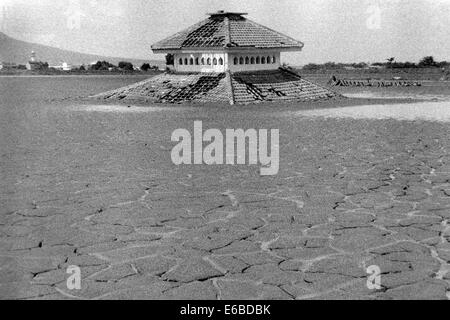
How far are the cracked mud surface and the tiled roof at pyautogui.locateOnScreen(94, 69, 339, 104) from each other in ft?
42.6

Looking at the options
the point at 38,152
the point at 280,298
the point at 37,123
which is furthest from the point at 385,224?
the point at 37,123

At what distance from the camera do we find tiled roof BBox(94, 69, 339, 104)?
26.3 m

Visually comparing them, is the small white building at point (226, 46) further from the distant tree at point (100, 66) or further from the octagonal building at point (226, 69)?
the distant tree at point (100, 66)

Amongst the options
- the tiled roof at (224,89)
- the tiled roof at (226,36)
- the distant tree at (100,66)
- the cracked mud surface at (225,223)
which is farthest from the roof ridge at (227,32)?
the distant tree at (100,66)

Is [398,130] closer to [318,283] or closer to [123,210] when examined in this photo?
[123,210]

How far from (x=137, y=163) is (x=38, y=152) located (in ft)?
8.67

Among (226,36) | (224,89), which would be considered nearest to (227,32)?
(226,36)

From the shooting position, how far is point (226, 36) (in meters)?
28.1

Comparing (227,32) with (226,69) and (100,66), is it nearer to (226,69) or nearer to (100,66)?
(226,69)

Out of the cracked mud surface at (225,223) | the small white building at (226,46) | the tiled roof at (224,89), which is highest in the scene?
the small white building at (226,46)

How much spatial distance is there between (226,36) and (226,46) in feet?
3.79

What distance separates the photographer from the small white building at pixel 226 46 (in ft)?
91.7

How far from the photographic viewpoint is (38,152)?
12.6m

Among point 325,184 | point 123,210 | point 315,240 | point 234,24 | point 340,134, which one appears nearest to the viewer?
point 315,240
